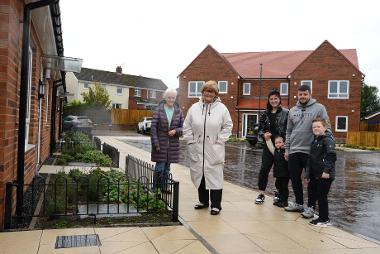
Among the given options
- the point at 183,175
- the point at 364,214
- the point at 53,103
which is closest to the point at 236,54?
the point at 53,103

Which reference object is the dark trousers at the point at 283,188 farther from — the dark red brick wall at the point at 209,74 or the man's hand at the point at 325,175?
the dark red brick wall at the point at 209,74

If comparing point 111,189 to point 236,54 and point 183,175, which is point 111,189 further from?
point 236,54

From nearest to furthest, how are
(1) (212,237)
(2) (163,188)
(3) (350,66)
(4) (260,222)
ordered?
1. (1) (212,237)
2. (4) (260,222)
3. (2) (163,188)
4. (3) (350,66)

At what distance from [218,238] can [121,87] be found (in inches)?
2199

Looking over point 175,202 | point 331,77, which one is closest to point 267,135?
point 175,202

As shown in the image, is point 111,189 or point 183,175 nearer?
point 111,189

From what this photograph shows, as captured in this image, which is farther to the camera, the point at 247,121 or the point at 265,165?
the point at 247,121

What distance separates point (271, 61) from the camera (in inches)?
1674

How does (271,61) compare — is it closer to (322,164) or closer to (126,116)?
(126,116)

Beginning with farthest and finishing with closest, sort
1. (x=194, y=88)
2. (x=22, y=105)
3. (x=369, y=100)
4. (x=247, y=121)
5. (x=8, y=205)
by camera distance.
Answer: (x=369, y=100) → (x=194, y=88) → (x=247, y=121) → (x=22, y=105) → (x=8, y=205)

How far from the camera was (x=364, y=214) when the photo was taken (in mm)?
7121

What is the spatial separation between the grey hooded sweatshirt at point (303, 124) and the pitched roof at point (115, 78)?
175 ft

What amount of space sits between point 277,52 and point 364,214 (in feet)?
129

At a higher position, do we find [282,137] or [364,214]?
[282,137]
